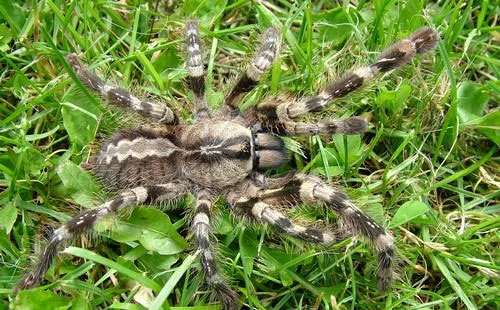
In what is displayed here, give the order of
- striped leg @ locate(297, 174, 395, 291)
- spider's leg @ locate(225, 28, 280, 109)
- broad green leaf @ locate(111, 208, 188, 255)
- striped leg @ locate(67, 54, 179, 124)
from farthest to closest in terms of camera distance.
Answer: spider's leg @ locate(225, 28, 280, 109) → striped leg @ locate(67, 54, 179, 124) → broad green leaf @ locate(111, 208, 188, 255) → striped leg @ locate(297, 174, 395, 291)

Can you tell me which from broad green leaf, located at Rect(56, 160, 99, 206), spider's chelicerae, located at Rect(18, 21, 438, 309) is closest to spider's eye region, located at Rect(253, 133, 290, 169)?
spider's chelicerae, located at Rect(18, 21, 438, 309)

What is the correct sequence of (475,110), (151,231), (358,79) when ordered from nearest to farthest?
1. (358,79)
2. (151,231)
3. (475,110)

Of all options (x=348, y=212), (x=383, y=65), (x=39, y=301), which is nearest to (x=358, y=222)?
(x=348, y=212)

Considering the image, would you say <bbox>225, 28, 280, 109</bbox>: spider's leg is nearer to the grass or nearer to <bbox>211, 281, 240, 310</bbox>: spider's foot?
the grass

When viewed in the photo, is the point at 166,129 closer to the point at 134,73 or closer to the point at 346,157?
the point at 134,73

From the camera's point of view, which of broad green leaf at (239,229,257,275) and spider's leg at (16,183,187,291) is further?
broad green leaf at (239,229,257,275)

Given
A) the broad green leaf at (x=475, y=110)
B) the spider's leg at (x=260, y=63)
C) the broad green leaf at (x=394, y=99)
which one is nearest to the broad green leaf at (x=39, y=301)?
the spider's leg at (x=260, y=63)

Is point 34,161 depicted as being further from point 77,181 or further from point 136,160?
point 136,160
